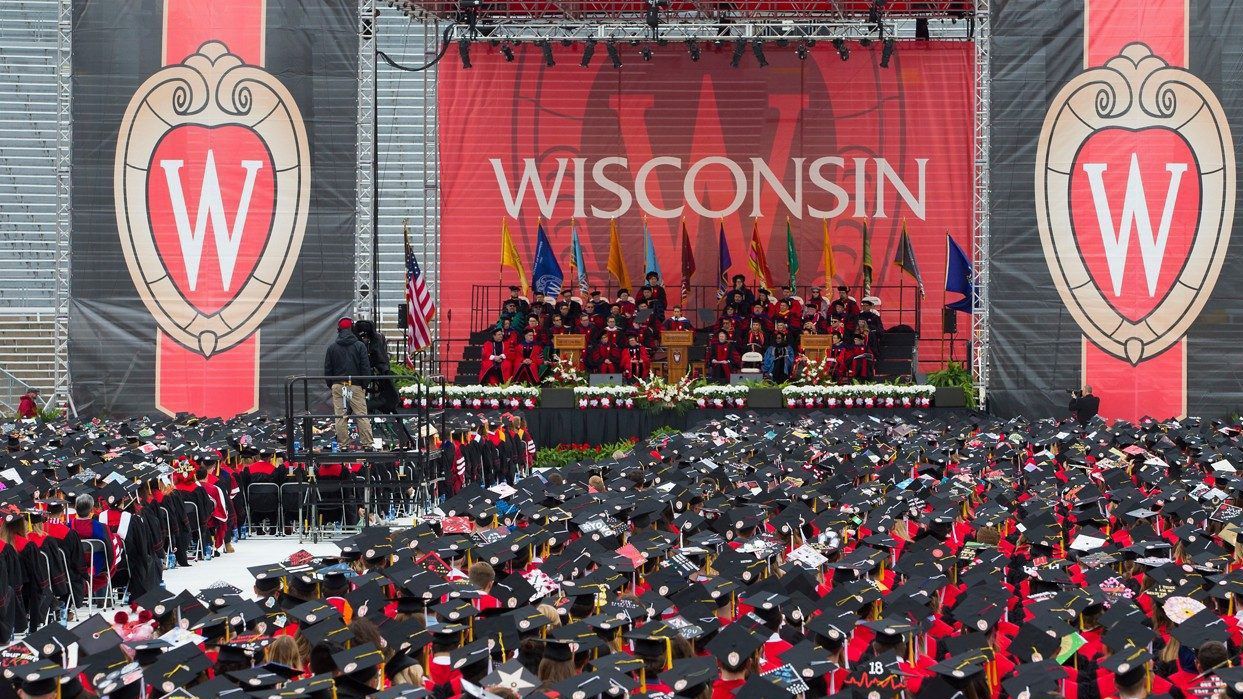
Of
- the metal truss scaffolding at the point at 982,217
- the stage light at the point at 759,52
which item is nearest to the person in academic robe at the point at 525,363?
the stage light at the point at 759,52

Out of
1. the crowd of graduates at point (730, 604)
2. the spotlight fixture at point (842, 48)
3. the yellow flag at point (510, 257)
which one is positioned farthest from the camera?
the yellow flag at point (510, 257)

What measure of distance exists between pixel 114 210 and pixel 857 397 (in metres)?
12.5

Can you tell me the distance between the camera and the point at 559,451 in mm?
24281

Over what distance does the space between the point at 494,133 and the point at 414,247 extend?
2.85 meters

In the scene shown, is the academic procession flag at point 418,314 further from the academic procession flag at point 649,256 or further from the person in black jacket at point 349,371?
the person in black jacket at point 349,371

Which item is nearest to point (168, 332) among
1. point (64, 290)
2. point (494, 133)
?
point (64, 290)

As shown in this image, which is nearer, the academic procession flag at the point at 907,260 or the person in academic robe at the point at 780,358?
the person in academic robe at the point at 780,358

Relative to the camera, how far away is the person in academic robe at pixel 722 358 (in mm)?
27719

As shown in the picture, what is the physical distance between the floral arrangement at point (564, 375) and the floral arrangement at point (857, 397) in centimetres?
362

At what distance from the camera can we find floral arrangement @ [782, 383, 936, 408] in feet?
82.4

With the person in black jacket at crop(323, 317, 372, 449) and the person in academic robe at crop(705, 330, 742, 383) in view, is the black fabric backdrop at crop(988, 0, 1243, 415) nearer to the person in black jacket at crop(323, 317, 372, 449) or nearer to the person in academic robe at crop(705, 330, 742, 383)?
the person in academic robe at crop(705, 330, 742, 383)

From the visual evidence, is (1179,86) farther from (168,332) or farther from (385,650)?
(385,650)

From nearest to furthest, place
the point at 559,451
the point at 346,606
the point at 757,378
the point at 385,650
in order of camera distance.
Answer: the point at 385,650
the point at 346,606
the point at 559,451
the point at 757,378

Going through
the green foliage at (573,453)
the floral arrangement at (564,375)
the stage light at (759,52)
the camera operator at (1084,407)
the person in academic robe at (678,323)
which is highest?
the stage light at (759,52)
